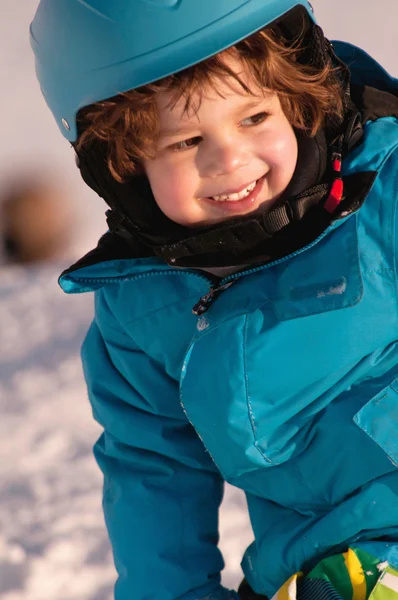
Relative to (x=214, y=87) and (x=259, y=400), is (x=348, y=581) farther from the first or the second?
(x=214, y=87)

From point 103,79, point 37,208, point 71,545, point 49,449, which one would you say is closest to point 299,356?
point 103,79

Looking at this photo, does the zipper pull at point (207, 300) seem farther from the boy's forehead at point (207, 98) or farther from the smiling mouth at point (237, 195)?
the boy's forehead at point (207, 98)

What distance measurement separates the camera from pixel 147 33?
1391mm

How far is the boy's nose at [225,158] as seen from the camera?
1395 millimetres

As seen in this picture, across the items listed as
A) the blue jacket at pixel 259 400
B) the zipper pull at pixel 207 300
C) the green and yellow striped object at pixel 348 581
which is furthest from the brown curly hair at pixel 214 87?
the green and yellow striped object at pixel 348 581

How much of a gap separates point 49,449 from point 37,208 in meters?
1.43

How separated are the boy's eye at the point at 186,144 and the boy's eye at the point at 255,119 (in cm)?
8

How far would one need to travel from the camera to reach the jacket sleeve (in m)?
1.72

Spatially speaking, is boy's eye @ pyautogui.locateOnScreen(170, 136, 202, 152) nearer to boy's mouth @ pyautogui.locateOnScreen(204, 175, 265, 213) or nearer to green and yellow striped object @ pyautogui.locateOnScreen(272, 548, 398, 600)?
boy's mouth @ pyautogui.locateOnScreen(204, 175, 265, 213)

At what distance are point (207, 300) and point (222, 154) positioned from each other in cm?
29

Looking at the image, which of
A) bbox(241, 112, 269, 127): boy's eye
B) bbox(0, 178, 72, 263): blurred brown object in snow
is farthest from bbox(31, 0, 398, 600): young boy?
bbox(0, 178, 72, 263): blurred brown object in snow

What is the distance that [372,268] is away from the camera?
4.66 feet

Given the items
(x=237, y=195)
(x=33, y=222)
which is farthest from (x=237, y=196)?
(x=33, y=222)

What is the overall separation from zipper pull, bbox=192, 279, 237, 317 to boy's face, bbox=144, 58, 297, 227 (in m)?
0.12
